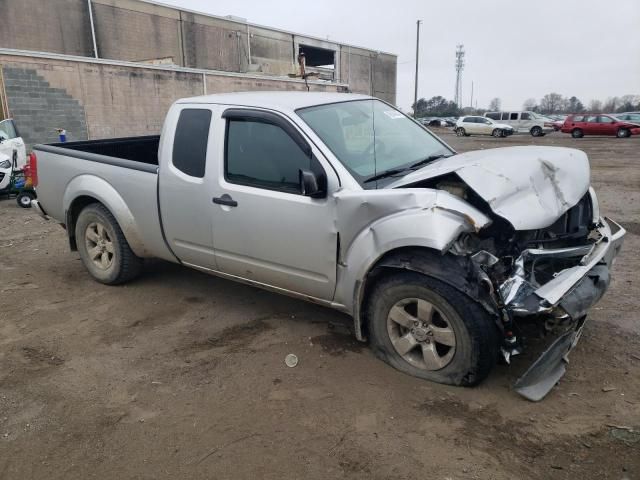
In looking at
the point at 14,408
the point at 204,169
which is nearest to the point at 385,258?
the point at 204,169

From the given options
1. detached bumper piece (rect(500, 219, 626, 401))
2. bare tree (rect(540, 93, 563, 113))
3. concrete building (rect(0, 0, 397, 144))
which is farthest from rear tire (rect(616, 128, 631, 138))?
bare tree (rect(540, 93, 563, 113))

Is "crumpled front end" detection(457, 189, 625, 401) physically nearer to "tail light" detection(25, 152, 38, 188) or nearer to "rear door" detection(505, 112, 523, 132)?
"tail light" detection(25, 152, 38, 188)

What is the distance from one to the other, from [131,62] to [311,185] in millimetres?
21222

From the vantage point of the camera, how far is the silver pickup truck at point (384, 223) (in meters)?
3.04

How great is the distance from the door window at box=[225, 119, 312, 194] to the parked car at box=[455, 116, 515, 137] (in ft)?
103

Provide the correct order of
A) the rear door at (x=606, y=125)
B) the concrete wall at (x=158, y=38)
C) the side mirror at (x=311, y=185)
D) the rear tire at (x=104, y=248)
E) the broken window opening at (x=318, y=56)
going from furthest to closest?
1. the broken window opening at (x=318, y=56)
2. the rear door at (x=606, y=125)
3. the concrete wall at (x=158, y=38)
4. the rear tire at (x=104, y=248)
5. the side mirror at (x=311, y=185)

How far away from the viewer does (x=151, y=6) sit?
3441 centimetres

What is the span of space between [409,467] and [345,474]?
321 mm

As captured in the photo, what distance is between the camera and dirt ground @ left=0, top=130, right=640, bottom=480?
8.66 ft

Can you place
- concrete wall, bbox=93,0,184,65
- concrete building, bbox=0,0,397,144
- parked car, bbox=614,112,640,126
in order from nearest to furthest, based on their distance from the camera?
concrete building, bbox=0,0,397,144
parked car, bbox=614,112,640,126
concrete wall, bbox=93,0,184,65

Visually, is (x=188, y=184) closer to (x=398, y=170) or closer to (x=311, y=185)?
(x=311, y=185)

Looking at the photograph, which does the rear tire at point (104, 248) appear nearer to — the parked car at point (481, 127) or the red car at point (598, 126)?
the parked car at point (481, 127)

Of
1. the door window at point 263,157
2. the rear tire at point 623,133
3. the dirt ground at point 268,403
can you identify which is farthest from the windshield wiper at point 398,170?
the rear tire at point 623,133

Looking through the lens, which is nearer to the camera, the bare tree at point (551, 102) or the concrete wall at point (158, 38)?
the concrete wall at point (158, 38)
